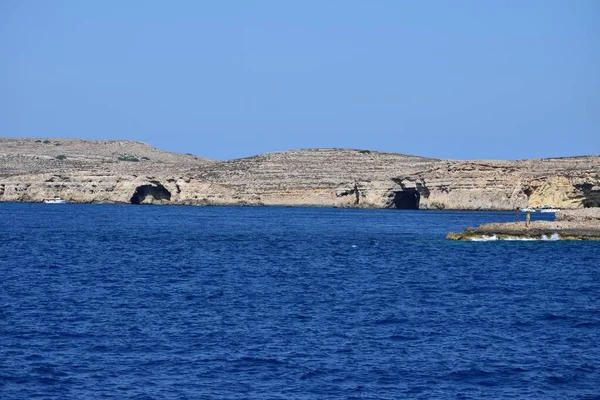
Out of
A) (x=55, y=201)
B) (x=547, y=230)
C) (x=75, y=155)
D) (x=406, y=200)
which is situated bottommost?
(x=547, y=230)

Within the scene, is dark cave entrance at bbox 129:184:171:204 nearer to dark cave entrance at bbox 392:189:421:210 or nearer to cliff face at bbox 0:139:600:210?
cliff face at bbox 0:139:600:210

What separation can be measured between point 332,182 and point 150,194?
21.9 metres

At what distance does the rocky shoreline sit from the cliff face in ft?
136

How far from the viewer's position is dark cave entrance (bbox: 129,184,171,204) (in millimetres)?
116875

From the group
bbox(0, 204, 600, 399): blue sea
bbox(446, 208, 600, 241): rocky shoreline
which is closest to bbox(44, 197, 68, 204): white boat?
bbox(0, 204, 600, 399): blue sea

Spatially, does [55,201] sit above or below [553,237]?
above

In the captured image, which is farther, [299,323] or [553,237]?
[553,237]

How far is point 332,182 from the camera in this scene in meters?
112

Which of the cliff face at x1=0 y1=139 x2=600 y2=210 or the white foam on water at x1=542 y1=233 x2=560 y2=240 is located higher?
the cliff face at x1=0 y1=139 x2=600 y2=210

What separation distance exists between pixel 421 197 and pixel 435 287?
73.2 meters

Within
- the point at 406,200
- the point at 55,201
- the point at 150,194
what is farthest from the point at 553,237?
the point at 55,201

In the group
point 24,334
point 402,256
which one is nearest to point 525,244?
point 402,256

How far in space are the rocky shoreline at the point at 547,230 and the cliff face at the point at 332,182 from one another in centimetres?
4133

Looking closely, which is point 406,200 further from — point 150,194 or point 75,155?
point 75,155
